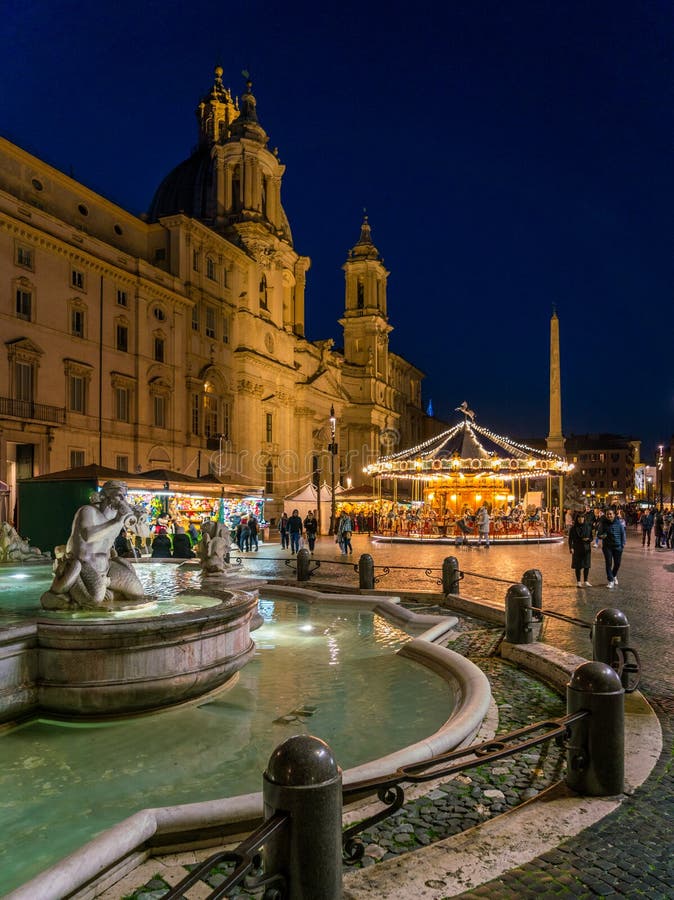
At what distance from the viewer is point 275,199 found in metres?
52.9

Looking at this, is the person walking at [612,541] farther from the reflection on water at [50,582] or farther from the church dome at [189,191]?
the church dome at [189,191]

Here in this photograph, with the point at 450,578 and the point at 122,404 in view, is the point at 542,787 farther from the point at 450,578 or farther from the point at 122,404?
the point at 122,404

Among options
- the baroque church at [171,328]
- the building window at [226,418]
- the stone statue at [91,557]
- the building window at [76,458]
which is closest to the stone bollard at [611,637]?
the stone statue at [91,557]

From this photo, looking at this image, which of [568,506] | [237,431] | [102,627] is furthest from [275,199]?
[102,627]

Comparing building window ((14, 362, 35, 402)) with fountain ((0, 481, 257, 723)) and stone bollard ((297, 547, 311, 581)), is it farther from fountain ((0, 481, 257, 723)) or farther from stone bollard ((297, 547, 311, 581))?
fountain ((0, 481, 257, 723))

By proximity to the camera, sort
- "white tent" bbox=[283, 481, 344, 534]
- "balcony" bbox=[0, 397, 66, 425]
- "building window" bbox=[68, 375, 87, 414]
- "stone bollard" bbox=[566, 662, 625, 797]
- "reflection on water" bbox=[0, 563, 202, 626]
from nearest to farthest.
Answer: "stone bollard" bbox=[566, 662, 625, 797] → "reflection on water" bbox=[0, 563, 202, 626] → "balcony" bbox=[0, 397, 66, 425] → "building window" bbox=[68, 375, 87, 414] → "white tent" bbox=[283, 481, 344, 534]

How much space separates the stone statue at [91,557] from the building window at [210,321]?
36783 mm

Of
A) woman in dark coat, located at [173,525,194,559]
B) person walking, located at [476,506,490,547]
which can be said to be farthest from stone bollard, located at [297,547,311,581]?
person walking, located at [476,506,490,547]

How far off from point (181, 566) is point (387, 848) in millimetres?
10004

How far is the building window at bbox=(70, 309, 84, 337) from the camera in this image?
106 ft

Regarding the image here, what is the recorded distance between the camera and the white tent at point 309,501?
3631 centimetres

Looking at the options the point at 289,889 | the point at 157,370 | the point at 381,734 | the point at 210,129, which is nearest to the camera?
the point at 289,889

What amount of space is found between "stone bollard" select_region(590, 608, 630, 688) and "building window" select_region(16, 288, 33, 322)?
28.8 metres

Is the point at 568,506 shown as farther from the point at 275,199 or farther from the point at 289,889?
the point at 289,889
